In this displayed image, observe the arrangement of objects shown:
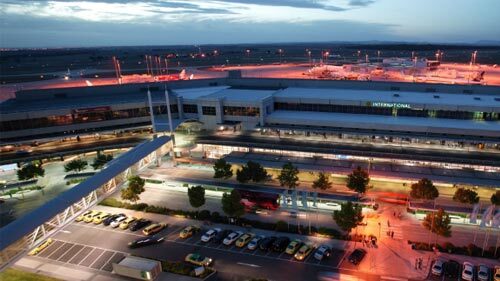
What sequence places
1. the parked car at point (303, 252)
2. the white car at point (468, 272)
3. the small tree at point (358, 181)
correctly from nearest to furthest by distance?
the white car at point (468, 272), the parked car at point (303, 252), the small tree at point (358, 181)

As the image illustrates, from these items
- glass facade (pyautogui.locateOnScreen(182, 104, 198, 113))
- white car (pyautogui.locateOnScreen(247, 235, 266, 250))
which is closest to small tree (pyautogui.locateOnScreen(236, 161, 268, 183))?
white car (pyautogui.locateOnScreen(247, 235, 266, 250))

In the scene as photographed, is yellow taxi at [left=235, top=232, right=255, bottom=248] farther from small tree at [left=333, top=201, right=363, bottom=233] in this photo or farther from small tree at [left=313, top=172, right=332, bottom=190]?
small tree at [left=313, top=172, right=332, bottom=190]

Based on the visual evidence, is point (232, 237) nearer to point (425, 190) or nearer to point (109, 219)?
point (109, 219)

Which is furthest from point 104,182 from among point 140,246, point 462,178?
point 462,178

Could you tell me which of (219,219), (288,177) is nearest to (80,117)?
(219,219)

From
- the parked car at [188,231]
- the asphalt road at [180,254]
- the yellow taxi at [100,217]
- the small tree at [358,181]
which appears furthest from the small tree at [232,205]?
the yellow taxi at [100,217]

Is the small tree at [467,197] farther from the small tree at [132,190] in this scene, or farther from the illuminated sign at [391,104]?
the small tree at [132,190]
